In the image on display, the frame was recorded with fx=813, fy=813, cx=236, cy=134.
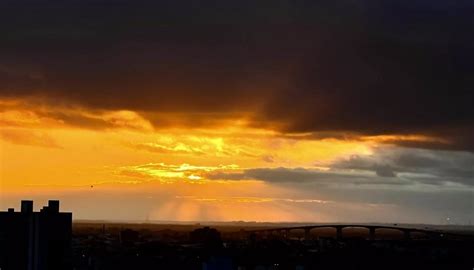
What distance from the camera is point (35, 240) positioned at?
167ft

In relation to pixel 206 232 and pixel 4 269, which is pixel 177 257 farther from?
pixel 206 232

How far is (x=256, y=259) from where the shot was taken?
10138cm

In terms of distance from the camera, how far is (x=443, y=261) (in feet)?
343

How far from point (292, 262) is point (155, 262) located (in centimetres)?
1730

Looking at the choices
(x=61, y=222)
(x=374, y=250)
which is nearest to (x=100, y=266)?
(x=61, y=222)

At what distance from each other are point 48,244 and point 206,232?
142 m

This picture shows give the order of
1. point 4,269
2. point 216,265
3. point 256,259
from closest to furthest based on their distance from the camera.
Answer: point 216,265
point 4,269
point 256,259

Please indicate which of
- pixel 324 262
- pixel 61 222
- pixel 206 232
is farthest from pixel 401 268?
pixel 206 232

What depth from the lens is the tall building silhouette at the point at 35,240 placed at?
50.7 metres

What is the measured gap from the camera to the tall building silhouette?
50.7m

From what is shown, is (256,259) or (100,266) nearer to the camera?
(100,266)

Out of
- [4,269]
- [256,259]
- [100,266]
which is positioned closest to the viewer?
[4,269]

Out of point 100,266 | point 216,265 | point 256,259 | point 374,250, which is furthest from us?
point 374,250

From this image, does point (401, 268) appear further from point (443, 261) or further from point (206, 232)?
point (206, 232)
